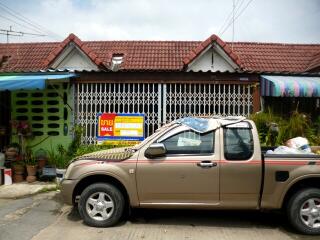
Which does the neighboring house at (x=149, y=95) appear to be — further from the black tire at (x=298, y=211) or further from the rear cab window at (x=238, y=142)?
the black tire at (x=298, y=211)

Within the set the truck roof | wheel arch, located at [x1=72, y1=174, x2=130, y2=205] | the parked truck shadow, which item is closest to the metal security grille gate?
the parked truck shadow

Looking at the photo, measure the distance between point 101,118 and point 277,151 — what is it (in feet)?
16.2

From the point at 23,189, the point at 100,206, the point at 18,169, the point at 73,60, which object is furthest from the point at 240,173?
the point at 73,60

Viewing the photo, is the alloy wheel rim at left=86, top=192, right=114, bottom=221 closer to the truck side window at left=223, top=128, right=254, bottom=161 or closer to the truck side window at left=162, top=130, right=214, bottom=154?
the truck side window at left=162, top=130, right=214, bottom=154

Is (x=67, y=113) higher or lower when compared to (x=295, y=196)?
higher

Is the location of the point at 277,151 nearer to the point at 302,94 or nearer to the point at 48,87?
the point at 302,94

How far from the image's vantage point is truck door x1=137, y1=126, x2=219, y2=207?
564 cm

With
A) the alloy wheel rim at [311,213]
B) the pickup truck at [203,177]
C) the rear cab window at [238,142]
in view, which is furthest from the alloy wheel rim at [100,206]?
the alloy wheel rim at [311,213]

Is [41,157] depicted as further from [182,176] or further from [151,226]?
[182,176]

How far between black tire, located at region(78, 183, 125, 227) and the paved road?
0.10 metres

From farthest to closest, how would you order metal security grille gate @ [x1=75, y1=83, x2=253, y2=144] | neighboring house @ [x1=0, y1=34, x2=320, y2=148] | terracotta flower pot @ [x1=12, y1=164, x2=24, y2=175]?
1. metal security grille gate @ [x1=75, y1=83, x2=253, y2=144]
2. neighboring house @ [x1=0, y1=34, x2=320, y2=148]
3. terracotta flower pot @ [x1=12, y1=164, x2=24, y2=175]

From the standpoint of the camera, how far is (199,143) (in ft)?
19.0

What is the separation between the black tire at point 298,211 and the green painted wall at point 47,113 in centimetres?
609

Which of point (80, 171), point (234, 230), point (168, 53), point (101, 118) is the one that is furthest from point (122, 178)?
point (168, 53)
